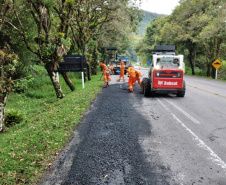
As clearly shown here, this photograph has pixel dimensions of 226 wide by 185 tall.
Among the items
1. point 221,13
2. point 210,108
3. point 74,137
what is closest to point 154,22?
point 221,13

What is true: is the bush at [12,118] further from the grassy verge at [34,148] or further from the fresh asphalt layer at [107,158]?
the fresh asphalt layer at [107,158]

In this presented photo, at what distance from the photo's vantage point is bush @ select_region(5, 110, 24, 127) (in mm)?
8109

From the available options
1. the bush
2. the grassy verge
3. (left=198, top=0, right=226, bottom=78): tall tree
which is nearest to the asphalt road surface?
the grassy verge

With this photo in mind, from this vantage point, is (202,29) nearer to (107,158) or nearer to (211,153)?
(211,153)

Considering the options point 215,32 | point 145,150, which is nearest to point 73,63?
point 145,150

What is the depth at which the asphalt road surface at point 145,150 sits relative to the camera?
3.41 meters

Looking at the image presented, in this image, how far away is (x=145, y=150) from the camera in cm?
437

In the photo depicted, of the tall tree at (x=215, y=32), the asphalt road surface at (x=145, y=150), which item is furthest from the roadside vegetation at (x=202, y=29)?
the asphalt road surface at (x=145, y=150)

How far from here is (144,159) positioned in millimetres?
3979

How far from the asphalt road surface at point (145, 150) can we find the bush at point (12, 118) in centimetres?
337

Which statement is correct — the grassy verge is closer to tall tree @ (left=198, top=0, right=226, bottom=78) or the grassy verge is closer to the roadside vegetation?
tall tree @ (left=198, top=0, right=226, bottom=78)

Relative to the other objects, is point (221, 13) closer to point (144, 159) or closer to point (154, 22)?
point (144, 159)

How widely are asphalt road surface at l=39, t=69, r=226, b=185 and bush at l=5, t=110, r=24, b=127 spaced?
337cm

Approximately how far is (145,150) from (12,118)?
21.0ft
